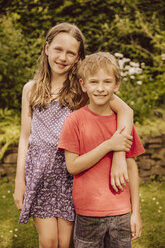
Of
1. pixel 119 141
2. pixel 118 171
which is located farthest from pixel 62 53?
pixel 118 171

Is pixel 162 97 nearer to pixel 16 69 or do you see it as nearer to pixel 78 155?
pixel 16 69

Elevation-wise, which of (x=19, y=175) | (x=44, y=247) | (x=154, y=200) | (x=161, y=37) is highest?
(x=161, y=37)

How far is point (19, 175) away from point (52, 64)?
0.77 metres

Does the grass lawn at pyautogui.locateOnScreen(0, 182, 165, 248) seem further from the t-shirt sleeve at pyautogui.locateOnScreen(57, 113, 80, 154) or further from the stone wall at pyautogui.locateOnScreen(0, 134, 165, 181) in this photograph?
the t-shirt sleeve at pyautogui.locateOnScreen(57, 113, 80, 154)

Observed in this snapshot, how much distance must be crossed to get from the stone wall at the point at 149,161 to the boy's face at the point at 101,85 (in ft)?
9.91

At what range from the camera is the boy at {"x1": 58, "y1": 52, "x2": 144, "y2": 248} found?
1.70 metres

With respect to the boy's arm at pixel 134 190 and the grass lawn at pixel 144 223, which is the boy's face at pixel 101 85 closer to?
the boy's arm at pixel 134 190

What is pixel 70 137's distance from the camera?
Result: 1.74m

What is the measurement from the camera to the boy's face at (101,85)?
171 cm

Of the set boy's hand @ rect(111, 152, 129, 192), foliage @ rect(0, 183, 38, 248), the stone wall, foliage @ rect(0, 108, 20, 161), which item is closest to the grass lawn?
foliage @ rect(0, 183, 38, 248)

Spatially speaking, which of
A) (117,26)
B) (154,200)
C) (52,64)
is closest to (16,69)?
(117,26)

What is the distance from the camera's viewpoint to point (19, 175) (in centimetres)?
212

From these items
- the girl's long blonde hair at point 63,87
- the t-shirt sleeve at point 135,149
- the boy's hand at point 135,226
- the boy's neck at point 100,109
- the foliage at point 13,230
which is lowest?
the foliage at point 13,230

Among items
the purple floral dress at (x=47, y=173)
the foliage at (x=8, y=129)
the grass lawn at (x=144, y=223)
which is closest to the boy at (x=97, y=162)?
the purple floral dress at (x=47, y=173)
